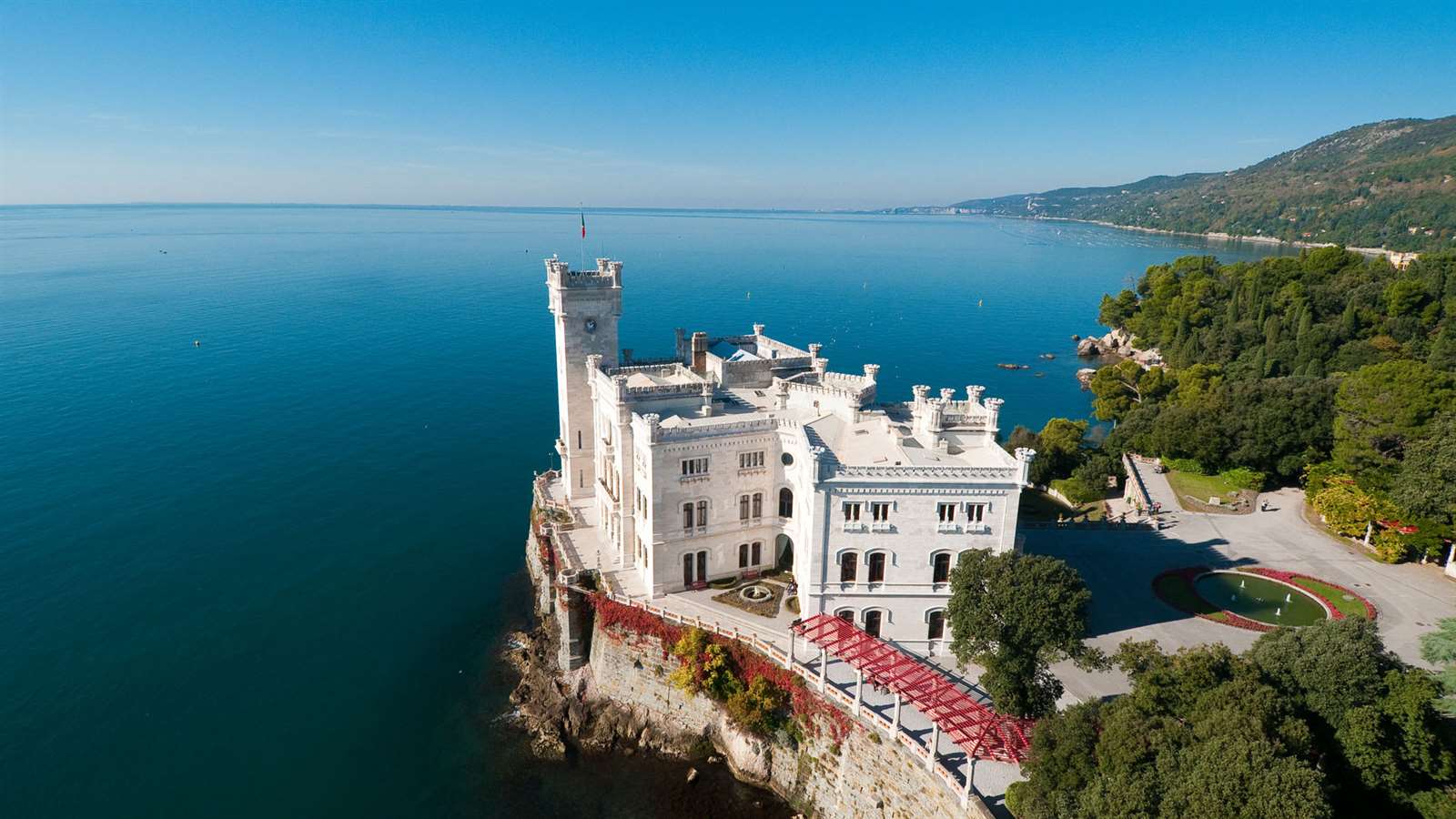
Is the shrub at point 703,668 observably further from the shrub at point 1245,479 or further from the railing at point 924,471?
the shrub at point 1245,479

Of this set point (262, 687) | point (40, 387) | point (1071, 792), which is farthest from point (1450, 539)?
point (40, 387)

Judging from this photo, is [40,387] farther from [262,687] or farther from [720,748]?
[720,748]

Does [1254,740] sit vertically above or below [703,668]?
above

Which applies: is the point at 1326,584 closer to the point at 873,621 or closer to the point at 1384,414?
the point at 1384,414

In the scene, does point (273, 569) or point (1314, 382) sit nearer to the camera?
point (273, 569)

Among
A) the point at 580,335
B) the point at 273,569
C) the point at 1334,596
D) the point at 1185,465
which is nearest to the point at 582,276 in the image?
the point at 580,335

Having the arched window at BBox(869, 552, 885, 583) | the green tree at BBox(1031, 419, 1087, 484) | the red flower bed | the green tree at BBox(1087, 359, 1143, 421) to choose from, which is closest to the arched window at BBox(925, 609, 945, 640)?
the arched window at BBox(869, 552, 885, 583)

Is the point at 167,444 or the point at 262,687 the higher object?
the point at 167,444
